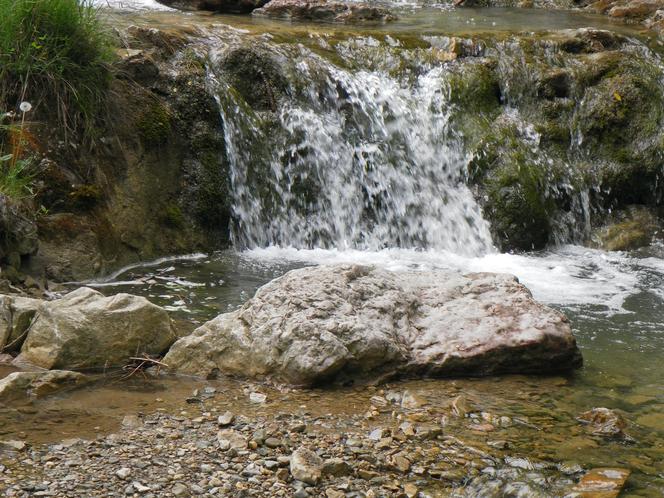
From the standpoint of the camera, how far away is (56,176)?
22.4 feet

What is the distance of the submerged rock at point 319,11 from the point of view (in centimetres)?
1338

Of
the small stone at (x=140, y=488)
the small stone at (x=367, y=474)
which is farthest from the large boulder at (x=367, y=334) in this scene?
the small stone at (x=140, y=488)

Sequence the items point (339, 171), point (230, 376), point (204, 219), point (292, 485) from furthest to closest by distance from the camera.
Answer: point (339, 171) → point (204, 219) → point (230, 376) → point (292, 485)

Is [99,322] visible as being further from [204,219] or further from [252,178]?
[252,178]

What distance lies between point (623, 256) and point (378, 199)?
2.80 metres

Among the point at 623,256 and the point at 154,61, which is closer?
the point at 154,61

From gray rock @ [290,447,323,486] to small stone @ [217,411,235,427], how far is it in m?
0.48

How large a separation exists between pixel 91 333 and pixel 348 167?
4.63m

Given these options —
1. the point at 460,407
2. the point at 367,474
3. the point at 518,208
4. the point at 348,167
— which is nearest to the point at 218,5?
the point at 348,167

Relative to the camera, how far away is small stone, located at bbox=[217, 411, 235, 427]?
13.3ft

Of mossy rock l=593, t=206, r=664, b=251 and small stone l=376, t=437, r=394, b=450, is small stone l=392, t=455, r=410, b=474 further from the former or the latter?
mossy rock l=593, t=206, r=664, b=251

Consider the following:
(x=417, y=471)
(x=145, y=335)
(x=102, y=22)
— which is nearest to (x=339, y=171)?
(x=102, y=22)

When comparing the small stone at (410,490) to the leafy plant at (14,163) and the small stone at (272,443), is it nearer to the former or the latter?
the small stone at (272,443)

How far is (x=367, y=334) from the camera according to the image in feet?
15.6
